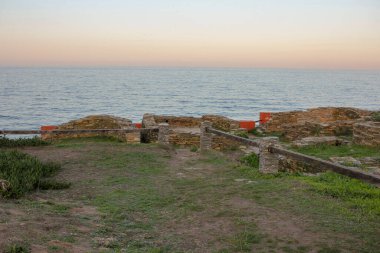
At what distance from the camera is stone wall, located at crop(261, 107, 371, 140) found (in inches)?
779

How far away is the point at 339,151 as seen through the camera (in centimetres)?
1493

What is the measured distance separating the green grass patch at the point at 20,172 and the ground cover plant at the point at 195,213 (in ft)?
0.92

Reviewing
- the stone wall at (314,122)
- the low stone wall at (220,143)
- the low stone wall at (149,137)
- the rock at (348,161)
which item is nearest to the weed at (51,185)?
the rock at (348,161)

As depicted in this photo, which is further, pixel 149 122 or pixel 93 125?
pixel 93 125

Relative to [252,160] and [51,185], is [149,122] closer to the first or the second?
[252,160]

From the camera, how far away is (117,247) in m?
5.41

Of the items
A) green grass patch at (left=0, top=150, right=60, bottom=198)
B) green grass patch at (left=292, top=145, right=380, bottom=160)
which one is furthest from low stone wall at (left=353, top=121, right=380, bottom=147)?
green grass patch at (left=0, top=150, right=60, bottom=198)

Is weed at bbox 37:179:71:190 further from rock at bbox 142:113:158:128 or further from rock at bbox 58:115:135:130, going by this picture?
rock at bbox 58:115:135:130

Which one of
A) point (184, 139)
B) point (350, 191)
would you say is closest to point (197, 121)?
point (184, 139)

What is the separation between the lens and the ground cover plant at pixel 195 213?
17.4 ft

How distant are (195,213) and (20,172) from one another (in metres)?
4.85

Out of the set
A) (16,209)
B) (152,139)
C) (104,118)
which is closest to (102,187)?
Result: (16,209)

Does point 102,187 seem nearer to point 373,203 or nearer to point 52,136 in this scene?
point 373,203

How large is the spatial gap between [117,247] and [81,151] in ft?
27.4
